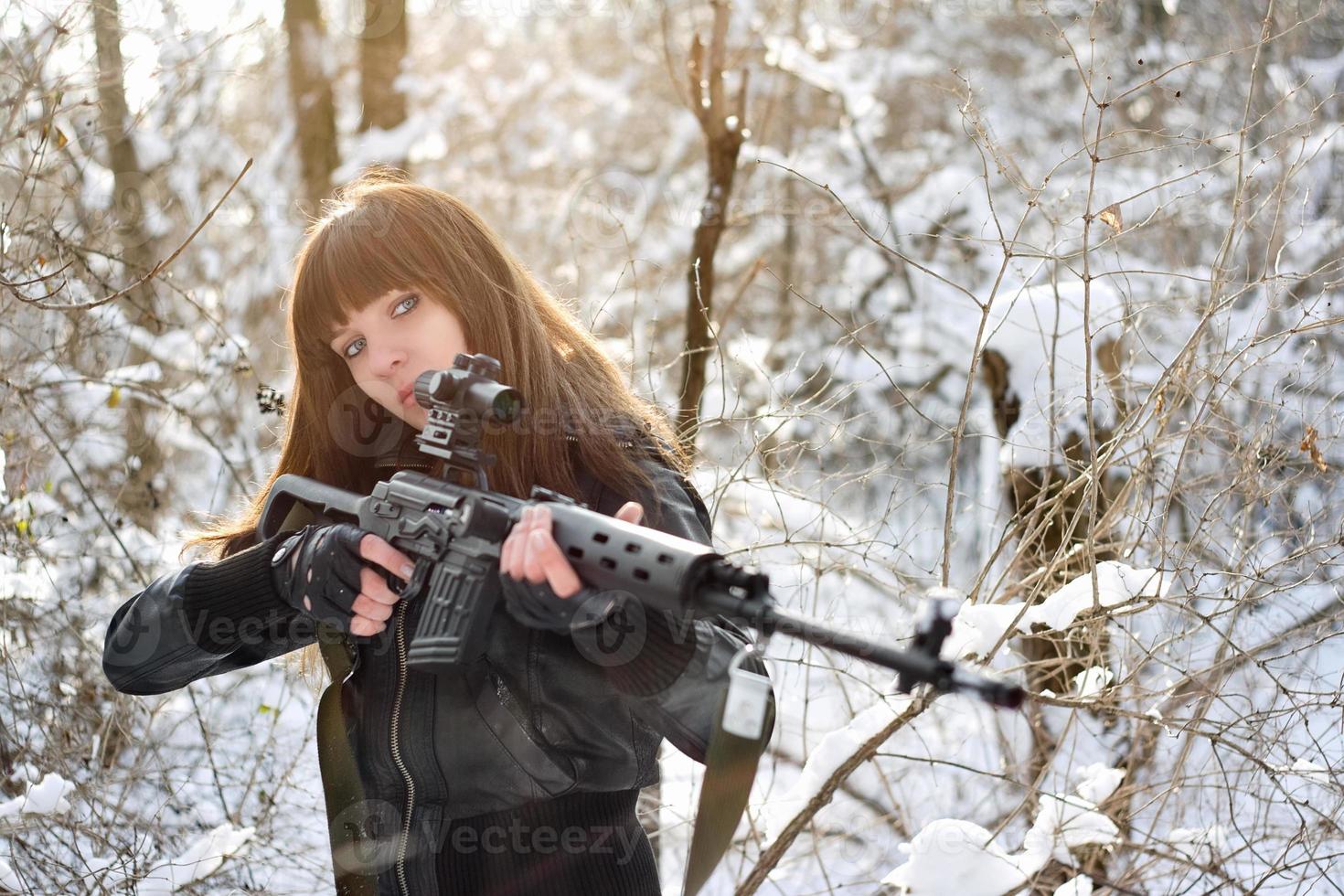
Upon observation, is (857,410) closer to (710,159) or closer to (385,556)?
(710,159)

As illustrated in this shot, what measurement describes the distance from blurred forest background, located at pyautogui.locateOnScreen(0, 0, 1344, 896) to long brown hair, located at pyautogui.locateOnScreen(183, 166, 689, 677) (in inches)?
12.4

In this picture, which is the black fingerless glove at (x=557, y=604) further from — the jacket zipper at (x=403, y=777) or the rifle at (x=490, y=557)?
the jacket zipper at (x=403, y=777)

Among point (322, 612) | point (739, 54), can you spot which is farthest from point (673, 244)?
point (322, 612)

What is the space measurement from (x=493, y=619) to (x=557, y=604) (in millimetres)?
242

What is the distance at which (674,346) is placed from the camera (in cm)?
880

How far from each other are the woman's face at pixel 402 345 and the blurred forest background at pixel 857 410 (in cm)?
43

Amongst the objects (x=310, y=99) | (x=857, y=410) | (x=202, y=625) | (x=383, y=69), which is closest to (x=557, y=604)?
(x=202, y=625)

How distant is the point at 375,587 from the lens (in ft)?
5.93

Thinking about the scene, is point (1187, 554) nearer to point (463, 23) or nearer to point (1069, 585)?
point (1069, 585)

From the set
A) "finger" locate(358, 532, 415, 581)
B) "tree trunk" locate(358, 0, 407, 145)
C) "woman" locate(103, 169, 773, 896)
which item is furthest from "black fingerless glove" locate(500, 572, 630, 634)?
"tree trunk" locate(358, 0, 407, 145)

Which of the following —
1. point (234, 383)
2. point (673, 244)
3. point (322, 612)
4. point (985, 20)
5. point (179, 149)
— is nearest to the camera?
point (322, 612)

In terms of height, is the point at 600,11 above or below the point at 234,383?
above

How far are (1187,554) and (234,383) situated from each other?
3.78 metres

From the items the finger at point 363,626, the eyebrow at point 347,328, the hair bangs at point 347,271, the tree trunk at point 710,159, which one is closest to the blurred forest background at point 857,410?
the tree trunk at point 710,159
